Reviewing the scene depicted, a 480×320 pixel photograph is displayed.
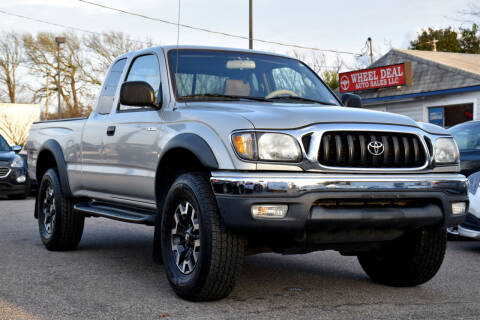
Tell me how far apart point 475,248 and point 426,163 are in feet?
11.2

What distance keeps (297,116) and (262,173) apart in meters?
0.49

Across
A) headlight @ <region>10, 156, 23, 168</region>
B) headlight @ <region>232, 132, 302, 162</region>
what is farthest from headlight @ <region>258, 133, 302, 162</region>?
headlight @ <region>10, 156, 23, 168</region>

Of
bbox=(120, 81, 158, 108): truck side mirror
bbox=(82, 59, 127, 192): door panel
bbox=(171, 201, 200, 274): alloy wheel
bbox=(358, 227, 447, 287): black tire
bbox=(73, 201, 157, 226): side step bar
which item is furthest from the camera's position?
bbox=(82, 59, 127, 192): door panel

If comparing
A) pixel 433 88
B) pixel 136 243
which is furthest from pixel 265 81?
pixel 433 88

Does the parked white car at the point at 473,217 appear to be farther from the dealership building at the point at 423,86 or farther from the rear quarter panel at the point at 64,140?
the dealership building at the point at 423,86

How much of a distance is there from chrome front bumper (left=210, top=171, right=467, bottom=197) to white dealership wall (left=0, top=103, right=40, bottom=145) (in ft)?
116

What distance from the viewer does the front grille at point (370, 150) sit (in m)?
4.43

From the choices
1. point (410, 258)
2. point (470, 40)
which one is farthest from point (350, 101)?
point (470, 40)

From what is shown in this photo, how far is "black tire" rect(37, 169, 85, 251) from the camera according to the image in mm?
7078

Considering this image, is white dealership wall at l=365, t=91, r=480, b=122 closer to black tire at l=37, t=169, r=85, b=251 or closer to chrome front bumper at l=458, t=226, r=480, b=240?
chrome front bumper at l=458, t=226, r=480, b=240

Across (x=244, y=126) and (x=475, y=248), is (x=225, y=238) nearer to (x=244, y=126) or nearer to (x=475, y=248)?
(x=244, y=126)

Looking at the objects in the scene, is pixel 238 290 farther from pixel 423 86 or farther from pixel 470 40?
pixel 470 40

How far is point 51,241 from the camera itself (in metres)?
7.20

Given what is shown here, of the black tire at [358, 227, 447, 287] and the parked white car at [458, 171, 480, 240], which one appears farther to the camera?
the parked white car at [458, 171, 480, 240]
